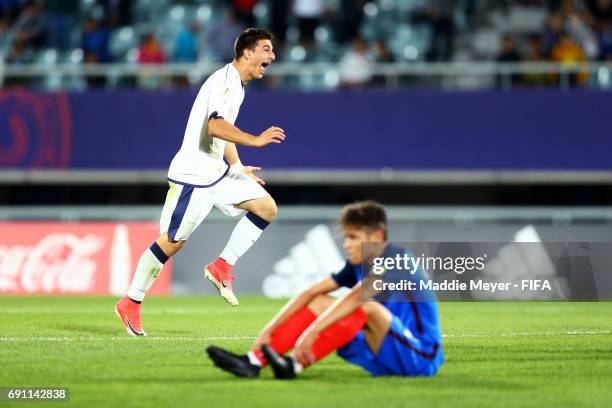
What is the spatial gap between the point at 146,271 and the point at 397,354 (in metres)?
Answer: 3.33

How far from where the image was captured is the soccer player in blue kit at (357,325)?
6.66 metres

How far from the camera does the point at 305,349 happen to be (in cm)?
675

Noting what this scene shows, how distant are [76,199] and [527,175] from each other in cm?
803

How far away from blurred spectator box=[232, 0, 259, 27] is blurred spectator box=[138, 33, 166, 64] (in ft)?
5.08

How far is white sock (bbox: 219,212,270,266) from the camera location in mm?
10227

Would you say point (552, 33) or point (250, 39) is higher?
point (250, 39)

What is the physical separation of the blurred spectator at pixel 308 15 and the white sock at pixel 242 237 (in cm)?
936

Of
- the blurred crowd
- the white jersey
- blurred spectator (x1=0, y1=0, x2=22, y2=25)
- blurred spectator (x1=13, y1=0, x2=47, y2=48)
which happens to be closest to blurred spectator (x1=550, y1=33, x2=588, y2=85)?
the blurred crowd

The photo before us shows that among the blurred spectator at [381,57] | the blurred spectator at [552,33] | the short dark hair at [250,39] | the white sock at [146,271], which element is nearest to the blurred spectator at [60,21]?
the blurred spectator at [381,57]

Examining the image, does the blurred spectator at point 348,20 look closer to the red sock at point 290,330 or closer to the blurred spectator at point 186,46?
the blurred spectator at point 186,46

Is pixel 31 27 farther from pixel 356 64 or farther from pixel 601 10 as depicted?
pixel 601 10

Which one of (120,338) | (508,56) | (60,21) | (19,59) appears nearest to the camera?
(120,338)

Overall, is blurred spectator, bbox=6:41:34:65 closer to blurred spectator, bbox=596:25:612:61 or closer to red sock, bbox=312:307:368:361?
blurred spectator, bbox=596:25:612:61

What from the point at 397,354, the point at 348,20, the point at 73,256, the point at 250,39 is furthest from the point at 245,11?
the point at 397,354
